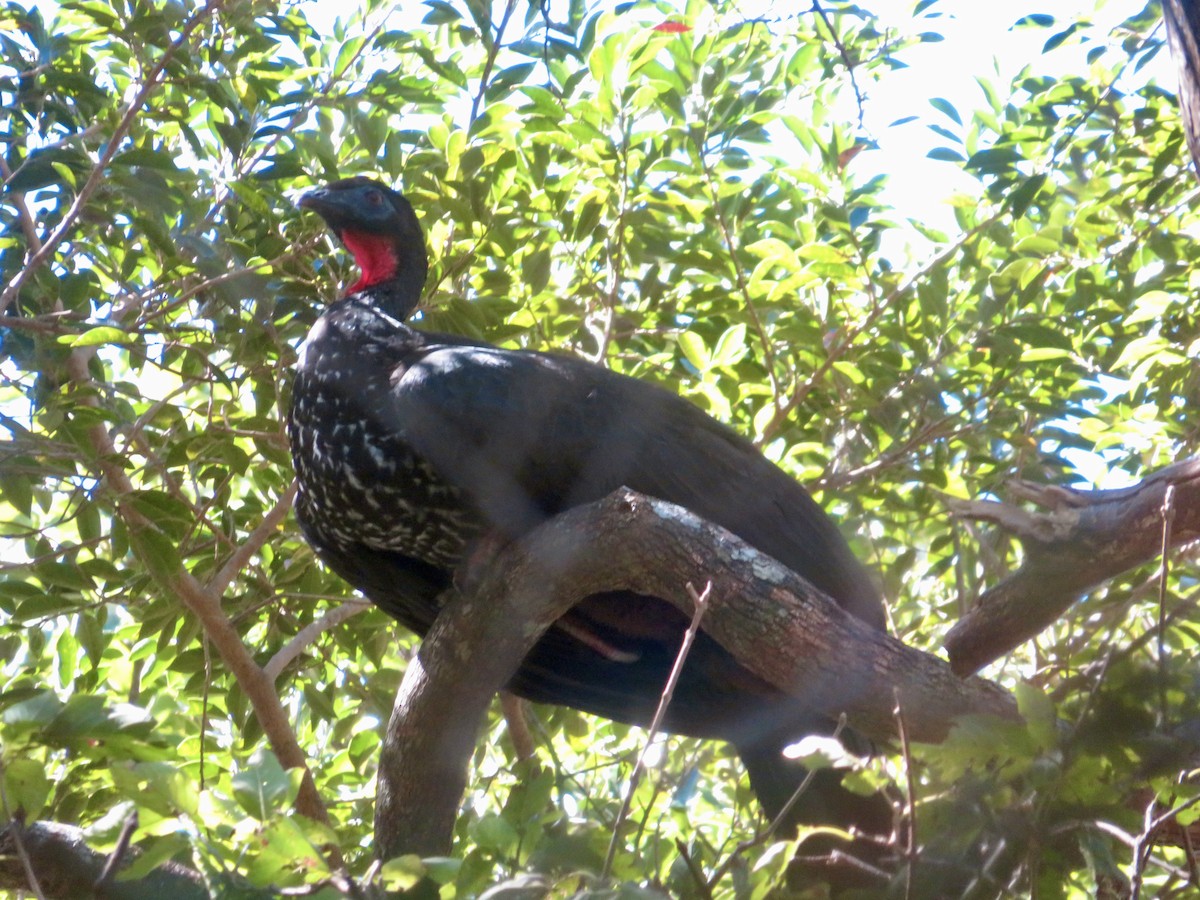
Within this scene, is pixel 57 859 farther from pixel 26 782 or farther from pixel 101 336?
pixel 101 336

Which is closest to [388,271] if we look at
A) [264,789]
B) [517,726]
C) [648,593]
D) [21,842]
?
[517,726]

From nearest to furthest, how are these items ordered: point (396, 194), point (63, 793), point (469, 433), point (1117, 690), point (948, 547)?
point (1117, 690) < point (63, 793) < point (469, 433) < point (396, 194) < point (948, 547)

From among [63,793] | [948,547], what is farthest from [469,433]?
[948,547]

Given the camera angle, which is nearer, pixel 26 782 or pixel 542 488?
pixel 26 782

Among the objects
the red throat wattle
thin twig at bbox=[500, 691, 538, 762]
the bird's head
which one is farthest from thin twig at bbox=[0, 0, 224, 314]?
thin twig at bbox=[500, 691, 538, 762]

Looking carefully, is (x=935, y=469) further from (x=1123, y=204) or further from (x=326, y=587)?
(x=326, y=587)

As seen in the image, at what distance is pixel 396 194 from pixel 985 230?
167 centimetres

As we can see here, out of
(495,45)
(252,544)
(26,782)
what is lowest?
(26,782)

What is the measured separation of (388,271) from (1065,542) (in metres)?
2.04

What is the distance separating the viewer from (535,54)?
338cm

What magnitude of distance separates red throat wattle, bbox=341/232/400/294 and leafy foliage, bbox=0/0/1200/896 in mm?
169

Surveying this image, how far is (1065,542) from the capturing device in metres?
2.33

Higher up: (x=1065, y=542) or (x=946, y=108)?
(x=946, y=108)

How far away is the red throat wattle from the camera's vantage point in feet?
11.6
